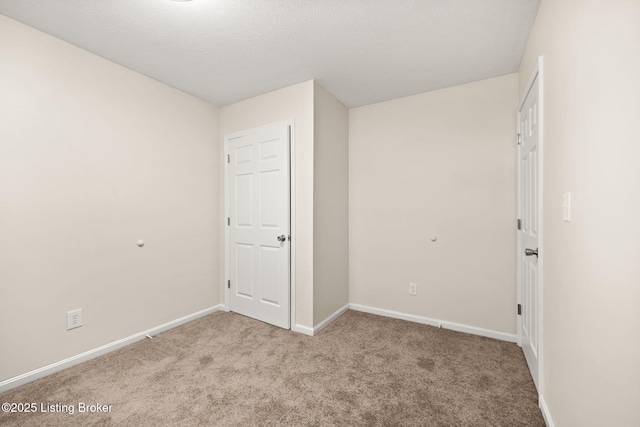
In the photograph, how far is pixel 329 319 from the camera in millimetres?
2863

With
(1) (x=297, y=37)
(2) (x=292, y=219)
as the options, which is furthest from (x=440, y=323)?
(1) (x=297, y=37)

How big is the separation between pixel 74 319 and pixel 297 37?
2.67 meters

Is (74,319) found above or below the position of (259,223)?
below

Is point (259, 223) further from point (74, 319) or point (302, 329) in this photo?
point (74, 319)

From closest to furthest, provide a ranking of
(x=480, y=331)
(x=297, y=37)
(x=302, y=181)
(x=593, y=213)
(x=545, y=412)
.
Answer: (x=593, y=213)
(x=545, y=412)
(x=297, y=37)
(x=480, y=331)
(x=302, y=181)

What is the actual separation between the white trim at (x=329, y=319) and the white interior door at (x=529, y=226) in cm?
165

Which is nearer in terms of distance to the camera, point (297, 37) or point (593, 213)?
point (593, 213)

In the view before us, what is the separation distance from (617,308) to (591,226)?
1.02 feet

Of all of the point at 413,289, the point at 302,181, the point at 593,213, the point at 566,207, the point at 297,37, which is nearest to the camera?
the point at 593,213

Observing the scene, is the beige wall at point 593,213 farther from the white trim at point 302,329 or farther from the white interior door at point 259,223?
the white interior door at point 259,223

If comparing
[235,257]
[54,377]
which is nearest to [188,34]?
[235,257]

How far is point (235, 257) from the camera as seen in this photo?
3.16 metres

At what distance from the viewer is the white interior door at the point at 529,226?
68.6 inches

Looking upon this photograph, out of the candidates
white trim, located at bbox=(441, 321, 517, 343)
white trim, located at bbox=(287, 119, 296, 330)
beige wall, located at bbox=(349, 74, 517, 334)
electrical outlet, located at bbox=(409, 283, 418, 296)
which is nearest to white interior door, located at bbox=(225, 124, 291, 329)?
white trim, located at bbox=(287, 119, 296, 330)
